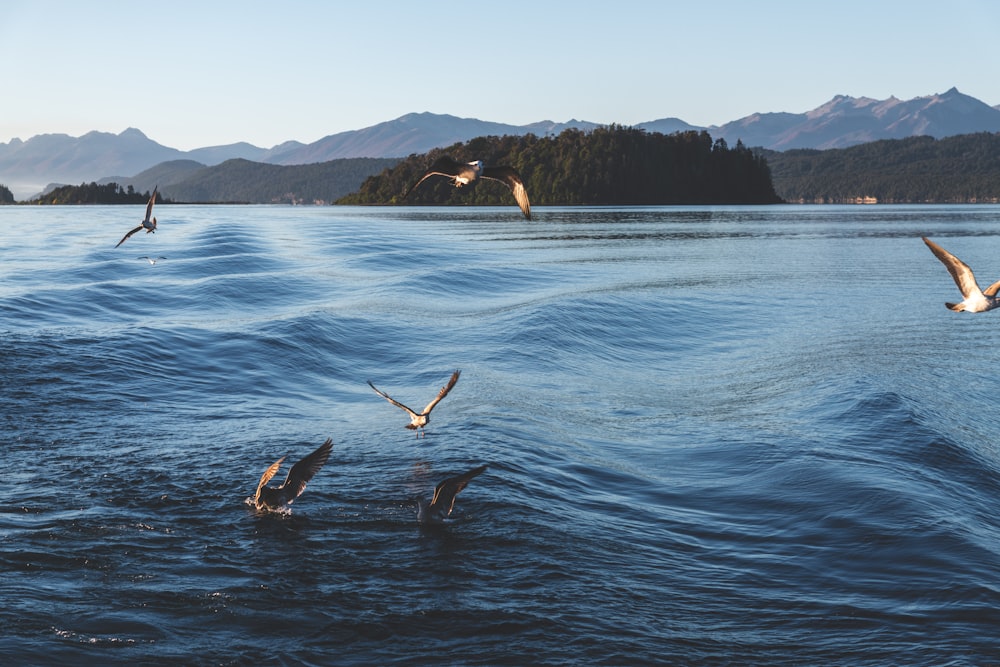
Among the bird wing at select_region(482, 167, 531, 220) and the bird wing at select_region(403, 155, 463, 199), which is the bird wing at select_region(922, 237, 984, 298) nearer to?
the bird wing at select_region(482, 167, 531, 220)

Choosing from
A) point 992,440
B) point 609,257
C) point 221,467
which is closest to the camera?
point 221,467

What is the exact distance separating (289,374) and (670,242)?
6609cm

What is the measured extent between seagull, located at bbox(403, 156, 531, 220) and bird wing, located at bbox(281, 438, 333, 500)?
3.82 metres

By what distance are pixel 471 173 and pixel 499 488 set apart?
5.08 metres

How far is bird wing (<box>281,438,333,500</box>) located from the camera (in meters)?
12.0

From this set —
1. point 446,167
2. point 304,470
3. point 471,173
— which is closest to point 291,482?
point 304,470

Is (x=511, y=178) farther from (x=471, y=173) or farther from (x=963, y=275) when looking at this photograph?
(x=963, y=275)

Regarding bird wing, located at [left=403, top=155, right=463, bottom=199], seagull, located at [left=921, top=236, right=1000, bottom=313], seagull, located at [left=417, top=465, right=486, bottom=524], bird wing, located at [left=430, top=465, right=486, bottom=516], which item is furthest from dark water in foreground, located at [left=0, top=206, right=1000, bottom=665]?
bird wing, located at [left=403, top=155, right=463, bottom=199]

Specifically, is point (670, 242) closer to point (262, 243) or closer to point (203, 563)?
point (262, 243)

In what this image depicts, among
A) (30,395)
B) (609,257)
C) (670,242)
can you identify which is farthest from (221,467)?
(670,242)

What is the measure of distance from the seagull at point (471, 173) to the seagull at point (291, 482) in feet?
12.8

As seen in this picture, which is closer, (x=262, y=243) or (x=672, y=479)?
(x=672, y=479)

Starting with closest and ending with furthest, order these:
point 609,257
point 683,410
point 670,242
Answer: point 683,410, point 609,257, point 670,242

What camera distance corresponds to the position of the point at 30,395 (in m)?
19.2
